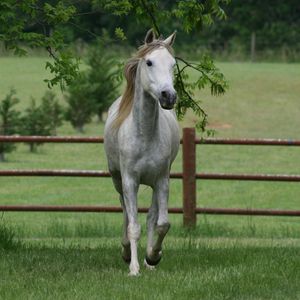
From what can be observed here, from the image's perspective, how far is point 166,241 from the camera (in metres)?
12.6

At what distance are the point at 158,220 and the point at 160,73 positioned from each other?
1.37 m

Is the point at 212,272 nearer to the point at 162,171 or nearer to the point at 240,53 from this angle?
the point at 162,171

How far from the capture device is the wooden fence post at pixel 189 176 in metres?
13.7

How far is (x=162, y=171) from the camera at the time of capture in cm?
937

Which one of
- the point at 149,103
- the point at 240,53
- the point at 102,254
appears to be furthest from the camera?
the point at 240,53

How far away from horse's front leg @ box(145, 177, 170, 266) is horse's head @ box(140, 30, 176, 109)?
90 cm

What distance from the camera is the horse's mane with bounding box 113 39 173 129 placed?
30.4 feet

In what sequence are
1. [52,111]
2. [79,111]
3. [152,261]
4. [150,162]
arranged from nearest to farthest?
[150,162] < [152,261] < [52,111] < [79,111]

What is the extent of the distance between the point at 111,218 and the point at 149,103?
9.31 meters

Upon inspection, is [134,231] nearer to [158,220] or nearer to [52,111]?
[158,220]

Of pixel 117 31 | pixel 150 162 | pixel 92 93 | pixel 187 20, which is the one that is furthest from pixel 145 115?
pixel 92 93

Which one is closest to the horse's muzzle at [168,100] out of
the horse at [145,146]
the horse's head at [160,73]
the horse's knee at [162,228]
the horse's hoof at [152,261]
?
the horse's head at [160,73]

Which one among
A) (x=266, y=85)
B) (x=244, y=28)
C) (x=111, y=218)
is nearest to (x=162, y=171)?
(x=111, y=218)

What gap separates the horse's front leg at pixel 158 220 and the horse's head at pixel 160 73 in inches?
35.5
